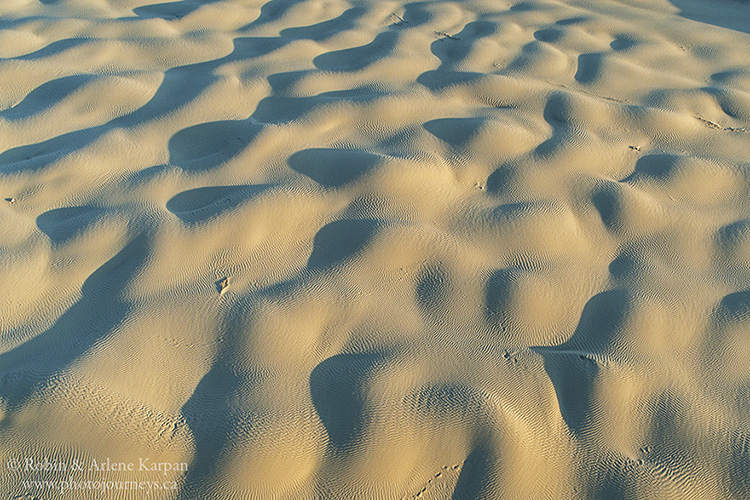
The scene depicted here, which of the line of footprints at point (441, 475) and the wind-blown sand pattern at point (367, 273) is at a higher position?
the wind-blown sand pattern at point (367, 273)

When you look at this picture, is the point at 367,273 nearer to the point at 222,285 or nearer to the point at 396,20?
the point at 222,285

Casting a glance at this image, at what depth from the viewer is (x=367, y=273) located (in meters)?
1.73

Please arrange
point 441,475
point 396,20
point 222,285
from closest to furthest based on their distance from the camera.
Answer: point 441,475, point 222,285, point 396,20

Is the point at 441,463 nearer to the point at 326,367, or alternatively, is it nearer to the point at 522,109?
the point at 326,367

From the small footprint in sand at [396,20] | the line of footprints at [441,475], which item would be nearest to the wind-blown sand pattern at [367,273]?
the line of footprints at [441,475]

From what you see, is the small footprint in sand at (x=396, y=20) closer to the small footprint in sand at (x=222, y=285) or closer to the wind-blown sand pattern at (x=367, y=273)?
the wind-blown sand pattern at (x=367, y=273)

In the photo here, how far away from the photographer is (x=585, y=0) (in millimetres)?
3982

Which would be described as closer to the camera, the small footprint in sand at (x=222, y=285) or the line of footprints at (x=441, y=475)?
the line of footprints at (x=441, y=475)

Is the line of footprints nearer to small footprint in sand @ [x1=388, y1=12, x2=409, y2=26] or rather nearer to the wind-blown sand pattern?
the wind-blown sand pattern

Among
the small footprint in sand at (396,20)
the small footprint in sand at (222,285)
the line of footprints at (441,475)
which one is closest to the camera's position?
the line of footprints at (441,475)


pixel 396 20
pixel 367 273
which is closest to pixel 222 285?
pixel 367 273

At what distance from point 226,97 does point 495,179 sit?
1.31m

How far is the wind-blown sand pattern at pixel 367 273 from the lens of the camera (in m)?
1.31

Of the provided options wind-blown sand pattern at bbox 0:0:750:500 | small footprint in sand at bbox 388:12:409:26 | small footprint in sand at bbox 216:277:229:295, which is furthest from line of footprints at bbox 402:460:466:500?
small footprint in sand at bbox 388:12:409:26
